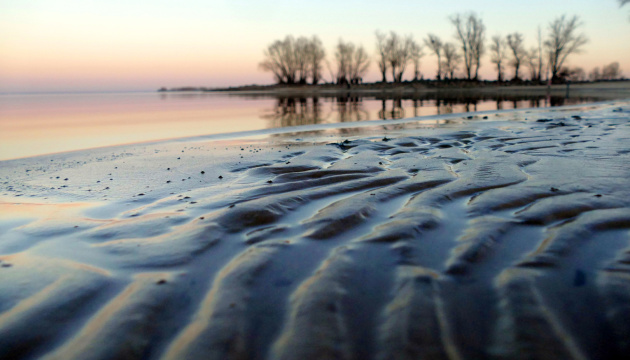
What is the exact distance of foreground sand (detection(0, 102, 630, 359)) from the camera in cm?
151

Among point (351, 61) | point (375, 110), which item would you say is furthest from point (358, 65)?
point (375, 110)

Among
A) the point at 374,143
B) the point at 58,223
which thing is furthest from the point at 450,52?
the point at 58,223

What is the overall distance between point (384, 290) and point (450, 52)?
78.5 metres

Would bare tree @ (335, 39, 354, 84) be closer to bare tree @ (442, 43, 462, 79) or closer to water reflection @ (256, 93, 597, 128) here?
bare tree @ (442, 43, 462, 79)

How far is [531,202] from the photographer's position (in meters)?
3.16

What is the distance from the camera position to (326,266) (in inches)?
83.7

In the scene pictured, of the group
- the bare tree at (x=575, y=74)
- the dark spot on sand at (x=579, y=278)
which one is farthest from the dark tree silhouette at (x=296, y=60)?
the dark spot on sand at (x=579, y=278)

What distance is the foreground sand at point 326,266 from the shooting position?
1.51 metres

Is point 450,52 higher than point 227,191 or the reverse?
higher

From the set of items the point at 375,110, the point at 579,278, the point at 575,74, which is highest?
the point at 575,74

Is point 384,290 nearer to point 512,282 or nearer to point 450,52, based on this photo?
point 512,282

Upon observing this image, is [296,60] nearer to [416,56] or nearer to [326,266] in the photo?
[416,56]

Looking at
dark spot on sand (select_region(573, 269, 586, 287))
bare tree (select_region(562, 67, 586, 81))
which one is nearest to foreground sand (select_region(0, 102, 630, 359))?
dark spot on sand (select_region(573, 269, 586, 287))

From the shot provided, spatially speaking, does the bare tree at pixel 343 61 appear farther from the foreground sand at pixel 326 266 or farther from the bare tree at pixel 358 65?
the foreground sand at pixel 326 266
